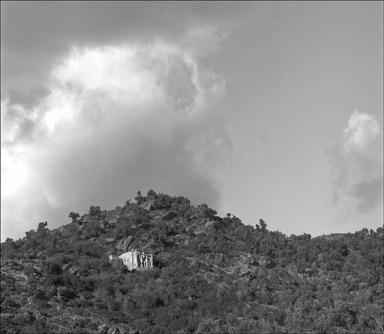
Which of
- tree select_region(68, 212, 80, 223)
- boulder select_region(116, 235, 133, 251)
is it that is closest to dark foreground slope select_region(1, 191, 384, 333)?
boulder select_region(116, 235, 133, 251)

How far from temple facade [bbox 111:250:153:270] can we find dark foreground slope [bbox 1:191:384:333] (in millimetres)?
1839

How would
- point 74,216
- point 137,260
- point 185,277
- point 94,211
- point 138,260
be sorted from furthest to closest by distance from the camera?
point 94,211, point 74,216, point 138,260, point 137,260, point 185,277

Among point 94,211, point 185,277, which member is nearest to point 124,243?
point 185,277

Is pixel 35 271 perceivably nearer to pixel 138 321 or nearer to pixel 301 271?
pixel 138 321

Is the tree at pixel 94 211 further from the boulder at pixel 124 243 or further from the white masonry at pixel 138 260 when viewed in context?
the white masonry at pixel 138 260

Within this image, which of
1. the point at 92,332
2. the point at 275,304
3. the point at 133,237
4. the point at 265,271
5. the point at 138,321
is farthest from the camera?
the point at 133,237

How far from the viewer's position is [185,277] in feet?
399

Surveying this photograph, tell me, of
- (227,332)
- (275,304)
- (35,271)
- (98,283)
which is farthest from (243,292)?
(35,271)

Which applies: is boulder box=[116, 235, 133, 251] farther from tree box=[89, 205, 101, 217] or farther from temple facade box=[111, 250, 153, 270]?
tree box=[89, 205, 101, 217]

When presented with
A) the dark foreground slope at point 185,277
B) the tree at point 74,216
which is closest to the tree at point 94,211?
the dark foreground slope at point 185,277

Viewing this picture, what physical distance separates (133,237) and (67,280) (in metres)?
27.1

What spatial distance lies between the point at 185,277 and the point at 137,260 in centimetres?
1145

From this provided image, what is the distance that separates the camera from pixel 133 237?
14088 centimetres

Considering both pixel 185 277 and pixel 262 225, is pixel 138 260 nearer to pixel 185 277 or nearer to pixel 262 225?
pixel 185 277
